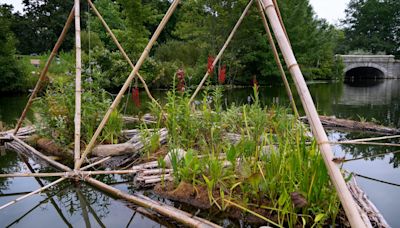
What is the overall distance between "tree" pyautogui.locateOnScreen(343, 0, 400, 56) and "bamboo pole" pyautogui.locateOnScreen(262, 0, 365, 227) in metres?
40.7

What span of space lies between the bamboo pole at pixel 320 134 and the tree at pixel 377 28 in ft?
133

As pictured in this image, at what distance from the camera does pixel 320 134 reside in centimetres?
201

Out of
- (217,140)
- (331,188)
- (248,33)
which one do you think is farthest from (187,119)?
(248,33)

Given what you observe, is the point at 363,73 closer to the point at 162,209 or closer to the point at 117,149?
the point at 117,149

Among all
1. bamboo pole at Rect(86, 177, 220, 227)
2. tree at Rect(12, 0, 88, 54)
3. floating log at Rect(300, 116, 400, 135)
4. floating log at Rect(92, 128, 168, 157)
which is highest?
tree at Rect(12, 0, 88, 54)

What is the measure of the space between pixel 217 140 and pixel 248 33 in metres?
15.6

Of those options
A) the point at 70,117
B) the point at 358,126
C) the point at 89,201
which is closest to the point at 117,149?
the point at 70,117

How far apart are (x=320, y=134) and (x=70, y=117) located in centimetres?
361

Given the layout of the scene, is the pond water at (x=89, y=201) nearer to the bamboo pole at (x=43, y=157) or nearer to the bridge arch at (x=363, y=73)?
the bamboo pole at (x=43, y=157)

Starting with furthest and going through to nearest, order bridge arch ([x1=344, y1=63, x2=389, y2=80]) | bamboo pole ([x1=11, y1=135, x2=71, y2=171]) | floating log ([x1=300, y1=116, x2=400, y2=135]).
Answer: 1. bridge arch ([x1=344, y1=63, x2=389, y2=80])
2. floating log ([x1=300, y1=116, x2=400, y2=135])
3. bamboo pole ([x1=11, y1=135, x2=71, y2=171])

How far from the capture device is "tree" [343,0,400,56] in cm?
3741

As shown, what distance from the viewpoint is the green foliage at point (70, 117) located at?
441 cm

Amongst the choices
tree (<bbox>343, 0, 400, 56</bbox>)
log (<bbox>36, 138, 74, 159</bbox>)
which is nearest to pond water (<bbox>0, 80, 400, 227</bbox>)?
log (<bbox>36, 138, 74, 159</bbox>)

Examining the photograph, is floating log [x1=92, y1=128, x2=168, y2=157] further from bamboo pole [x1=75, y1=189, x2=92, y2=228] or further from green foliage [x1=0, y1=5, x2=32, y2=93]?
green foliage [x1=0, y1=5, x2=32, y2=93]
